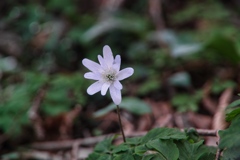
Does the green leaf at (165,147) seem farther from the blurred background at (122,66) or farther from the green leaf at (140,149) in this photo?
the blurred background at (122,66)

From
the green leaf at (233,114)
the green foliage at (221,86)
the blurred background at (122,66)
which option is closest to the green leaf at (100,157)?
the green leaf at (233,114)


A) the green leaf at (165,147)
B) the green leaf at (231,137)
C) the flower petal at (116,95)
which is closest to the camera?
the green leaf at (231,137)

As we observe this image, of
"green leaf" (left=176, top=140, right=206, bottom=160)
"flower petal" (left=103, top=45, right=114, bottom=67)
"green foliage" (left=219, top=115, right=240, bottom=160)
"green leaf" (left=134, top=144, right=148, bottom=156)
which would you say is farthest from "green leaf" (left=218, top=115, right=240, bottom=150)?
"flower petal" (left=103, top=45, right=114, bottom=67)

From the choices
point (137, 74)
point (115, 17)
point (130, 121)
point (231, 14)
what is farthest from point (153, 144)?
point (231, 14)

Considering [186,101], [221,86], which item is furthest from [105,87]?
[221,86]

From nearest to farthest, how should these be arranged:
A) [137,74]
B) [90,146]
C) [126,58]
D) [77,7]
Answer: [90,146] → [137,74] → [126,58] → [77,7]

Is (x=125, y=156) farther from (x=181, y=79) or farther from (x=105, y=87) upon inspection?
(x=181, y=79)

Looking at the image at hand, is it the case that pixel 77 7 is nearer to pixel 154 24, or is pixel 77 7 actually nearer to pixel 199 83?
pixel 154 24
